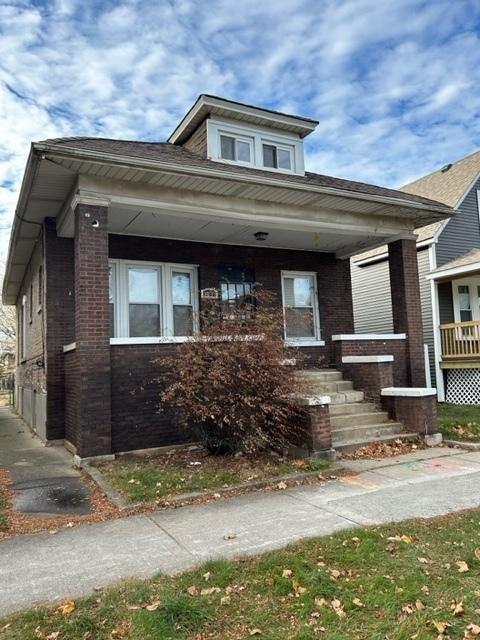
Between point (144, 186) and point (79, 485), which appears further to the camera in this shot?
point (144, 186)

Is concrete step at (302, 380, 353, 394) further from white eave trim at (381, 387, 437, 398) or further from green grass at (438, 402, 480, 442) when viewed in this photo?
green grass at (438, 402, 480, 442)

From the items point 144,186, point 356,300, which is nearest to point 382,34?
point 144,186

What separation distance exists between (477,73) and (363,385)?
8.56 metres

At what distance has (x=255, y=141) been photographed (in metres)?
10.8

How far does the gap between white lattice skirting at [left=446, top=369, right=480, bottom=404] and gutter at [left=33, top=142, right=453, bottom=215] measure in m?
6.53

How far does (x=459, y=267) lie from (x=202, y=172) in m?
9.47

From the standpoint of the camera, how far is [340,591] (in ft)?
10.7

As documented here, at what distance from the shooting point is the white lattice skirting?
46.9 ft

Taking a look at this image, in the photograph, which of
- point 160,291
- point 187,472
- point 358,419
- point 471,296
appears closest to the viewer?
point 187,472

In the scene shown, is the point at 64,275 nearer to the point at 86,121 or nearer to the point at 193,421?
the point at 193,421

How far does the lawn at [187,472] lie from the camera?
570cm

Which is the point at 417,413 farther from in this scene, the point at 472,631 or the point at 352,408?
the point at 472,631

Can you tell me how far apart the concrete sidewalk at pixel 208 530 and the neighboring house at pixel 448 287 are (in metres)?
8.86

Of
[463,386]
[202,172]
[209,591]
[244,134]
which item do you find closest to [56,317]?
[202,172]
